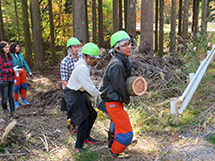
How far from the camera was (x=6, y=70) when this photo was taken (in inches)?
226

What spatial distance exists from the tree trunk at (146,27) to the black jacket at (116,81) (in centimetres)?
579

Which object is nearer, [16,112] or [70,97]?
[70,97]

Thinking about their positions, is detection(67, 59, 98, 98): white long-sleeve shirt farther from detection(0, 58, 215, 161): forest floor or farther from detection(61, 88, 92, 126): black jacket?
detection(0, 58, 215, 161): forest floor

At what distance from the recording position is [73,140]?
459 cm

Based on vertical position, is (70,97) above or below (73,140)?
above

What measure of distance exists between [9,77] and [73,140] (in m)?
2.90

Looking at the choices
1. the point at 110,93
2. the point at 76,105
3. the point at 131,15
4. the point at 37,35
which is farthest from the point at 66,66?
the point at 37,35

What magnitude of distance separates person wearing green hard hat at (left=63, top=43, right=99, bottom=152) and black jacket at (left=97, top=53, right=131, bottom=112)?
0.29 metres

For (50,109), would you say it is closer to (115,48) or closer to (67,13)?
(115,48)

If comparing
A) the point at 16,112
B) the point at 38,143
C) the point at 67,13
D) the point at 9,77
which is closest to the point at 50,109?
the point at 16,112

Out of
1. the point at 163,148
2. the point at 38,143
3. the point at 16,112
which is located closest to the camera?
the point at 163,148

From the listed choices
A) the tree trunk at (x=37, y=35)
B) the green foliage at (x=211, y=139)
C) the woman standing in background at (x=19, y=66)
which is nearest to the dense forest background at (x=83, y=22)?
the tree trunk at (x=37, y=35)

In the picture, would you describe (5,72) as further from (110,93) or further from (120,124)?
(120,124)

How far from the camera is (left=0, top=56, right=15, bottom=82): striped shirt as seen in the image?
5734mm
